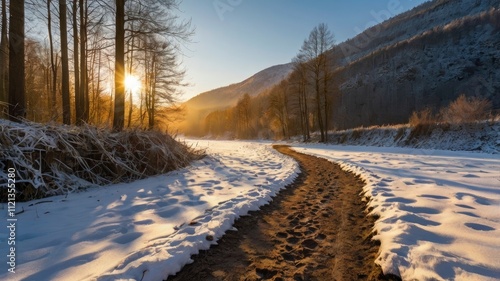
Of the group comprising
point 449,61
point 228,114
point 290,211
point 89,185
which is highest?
point 449,61

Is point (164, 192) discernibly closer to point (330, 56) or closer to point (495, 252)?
point (495, 252)

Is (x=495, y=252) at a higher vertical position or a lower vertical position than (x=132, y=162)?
lower

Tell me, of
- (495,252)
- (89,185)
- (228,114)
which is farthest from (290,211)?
(228,114)

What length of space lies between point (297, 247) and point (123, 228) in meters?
2.22

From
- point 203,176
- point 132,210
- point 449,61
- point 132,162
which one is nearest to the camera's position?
point 132,210

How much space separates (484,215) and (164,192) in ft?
17.5

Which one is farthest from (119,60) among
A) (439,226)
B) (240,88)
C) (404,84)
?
(240,88)

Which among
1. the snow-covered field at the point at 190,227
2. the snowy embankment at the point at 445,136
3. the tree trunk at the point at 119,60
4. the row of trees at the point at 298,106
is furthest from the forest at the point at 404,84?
the snow-covered field at the point at 190,227

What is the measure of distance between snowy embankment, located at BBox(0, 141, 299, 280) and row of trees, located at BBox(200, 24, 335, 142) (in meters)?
21.4

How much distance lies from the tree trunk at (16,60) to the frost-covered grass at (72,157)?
103 centimetres

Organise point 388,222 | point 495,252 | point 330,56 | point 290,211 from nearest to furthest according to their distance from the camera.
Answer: point 495,252
point 388,222
point 290,211
point 330,56

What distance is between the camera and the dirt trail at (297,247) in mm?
2338

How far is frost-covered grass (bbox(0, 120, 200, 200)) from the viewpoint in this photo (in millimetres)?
4312

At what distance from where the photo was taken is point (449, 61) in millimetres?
47219
